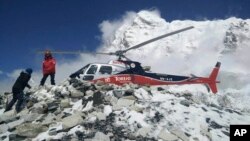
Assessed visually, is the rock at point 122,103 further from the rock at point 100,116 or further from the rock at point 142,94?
the rock at point 142,94

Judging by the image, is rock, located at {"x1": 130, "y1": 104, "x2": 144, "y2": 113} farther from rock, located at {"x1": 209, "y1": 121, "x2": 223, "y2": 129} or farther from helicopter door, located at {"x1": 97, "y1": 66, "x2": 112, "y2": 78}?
helicopter door, located at {"x1": 97, "y1": 66, "x2": 112, "y2": 78}

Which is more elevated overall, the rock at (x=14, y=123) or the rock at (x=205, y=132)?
the rock at (x=14, y=123)

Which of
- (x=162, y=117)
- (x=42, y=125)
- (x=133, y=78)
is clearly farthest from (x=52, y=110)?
(x=133, y=78)

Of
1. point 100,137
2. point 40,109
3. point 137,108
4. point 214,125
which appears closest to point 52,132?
point 100,137

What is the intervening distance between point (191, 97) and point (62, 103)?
696 centimetres

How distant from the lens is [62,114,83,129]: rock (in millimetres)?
14367

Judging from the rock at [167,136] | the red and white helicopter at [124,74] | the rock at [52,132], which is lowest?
the rock at [167,136]

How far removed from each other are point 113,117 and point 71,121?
1.82 m

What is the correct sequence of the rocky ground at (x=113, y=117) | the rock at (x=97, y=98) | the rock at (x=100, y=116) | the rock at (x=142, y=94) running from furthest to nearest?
the rock at (x=142, y=94) → the rock at (x=97, y=98) → the rock at (x=100, y=116) → the rocky ground at (x=113, y=117)

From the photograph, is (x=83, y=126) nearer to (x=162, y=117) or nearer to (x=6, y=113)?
(x=162, y=117)

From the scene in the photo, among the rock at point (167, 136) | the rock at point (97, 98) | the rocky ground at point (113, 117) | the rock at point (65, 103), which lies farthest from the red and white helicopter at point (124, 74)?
the rock at point (167, 136)

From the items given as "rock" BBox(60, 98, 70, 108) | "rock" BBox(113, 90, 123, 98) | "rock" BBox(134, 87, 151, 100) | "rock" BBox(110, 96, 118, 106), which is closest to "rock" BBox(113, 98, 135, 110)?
"rock" BBox(110, 96, 118, 106)

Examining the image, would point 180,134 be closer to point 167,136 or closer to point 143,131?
point 167,136

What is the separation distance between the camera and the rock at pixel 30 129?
14.2 metres
